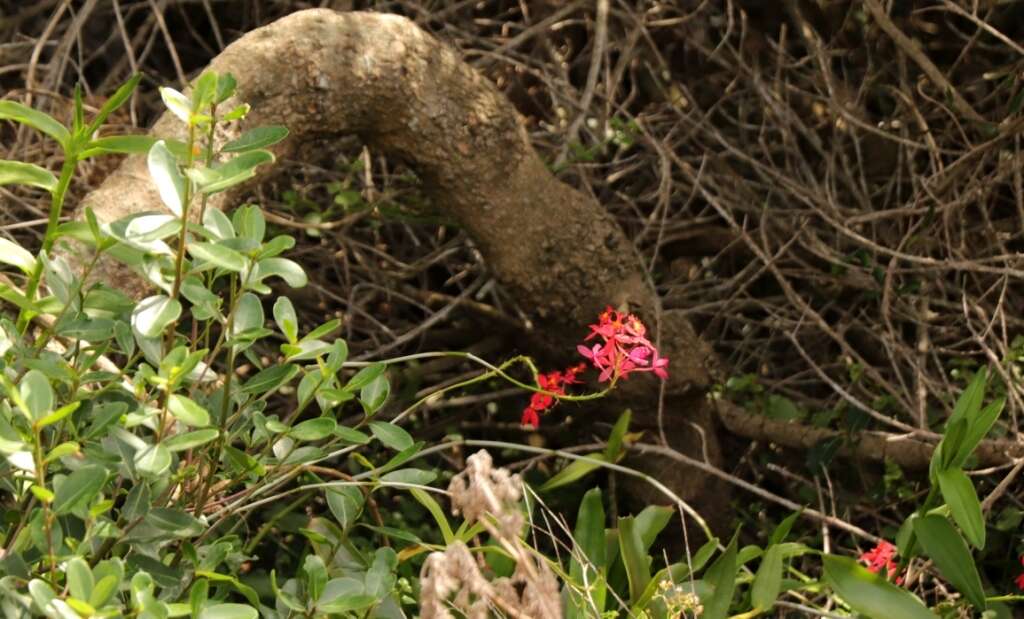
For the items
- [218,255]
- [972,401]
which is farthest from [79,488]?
[972,401]

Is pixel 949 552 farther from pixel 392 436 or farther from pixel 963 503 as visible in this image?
pixel 392 436

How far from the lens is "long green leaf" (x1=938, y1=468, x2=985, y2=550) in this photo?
1486 millimetres

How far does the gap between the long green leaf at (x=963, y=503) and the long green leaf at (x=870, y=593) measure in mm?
100

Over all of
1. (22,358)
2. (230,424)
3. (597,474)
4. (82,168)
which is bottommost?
(597,474)

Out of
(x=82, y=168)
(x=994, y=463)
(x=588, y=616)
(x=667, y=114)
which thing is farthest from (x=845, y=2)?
(x=588, y=616)

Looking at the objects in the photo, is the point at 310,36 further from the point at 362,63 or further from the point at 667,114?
the point at 667,114

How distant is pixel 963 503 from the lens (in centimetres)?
150

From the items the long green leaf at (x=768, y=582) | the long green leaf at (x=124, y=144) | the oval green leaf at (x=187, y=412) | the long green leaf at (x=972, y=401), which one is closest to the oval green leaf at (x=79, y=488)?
the oval green leaf at (x=187, y=412)

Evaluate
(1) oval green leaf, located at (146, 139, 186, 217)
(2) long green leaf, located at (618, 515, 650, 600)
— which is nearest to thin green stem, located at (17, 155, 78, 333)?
(1) oval green leaf, located at (146, 139, 186, 217)

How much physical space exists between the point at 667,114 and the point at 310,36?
115 cm

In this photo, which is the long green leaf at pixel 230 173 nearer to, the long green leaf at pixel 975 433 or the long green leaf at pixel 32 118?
the long green leaf at pixel 32 118

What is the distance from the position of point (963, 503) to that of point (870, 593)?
0.15 metres

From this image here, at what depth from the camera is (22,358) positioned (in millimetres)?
1262

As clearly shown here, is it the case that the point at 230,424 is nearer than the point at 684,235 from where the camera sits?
Yes
